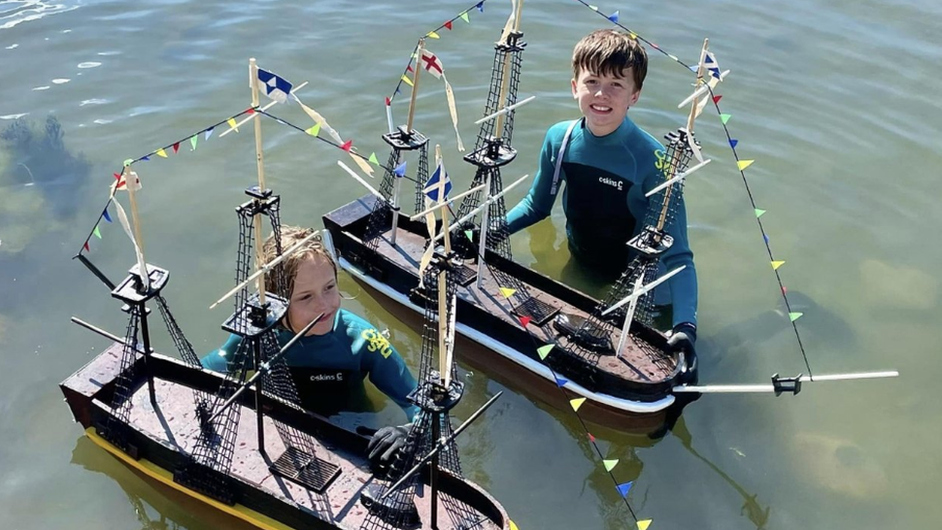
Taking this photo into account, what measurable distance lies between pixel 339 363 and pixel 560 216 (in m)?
3.28

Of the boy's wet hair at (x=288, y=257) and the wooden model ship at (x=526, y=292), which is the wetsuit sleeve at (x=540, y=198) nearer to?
the wooden model ship at (x=526, y=292)

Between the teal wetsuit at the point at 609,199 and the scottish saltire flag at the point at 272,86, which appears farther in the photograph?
the teal wetsuit at the point at 609,199

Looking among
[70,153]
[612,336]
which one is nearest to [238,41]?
[70,153]

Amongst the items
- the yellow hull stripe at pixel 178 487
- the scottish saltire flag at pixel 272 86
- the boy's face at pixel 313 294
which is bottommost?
the yellow hull stripe at pixel 178 487

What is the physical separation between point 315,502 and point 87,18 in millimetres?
8207

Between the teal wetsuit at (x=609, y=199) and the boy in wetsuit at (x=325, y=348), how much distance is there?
1948mm

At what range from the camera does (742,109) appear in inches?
375

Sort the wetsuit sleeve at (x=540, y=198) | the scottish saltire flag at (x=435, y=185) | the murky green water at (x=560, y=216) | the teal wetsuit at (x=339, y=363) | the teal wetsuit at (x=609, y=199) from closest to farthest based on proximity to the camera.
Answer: the scottish saltire flag at (x=435, y=185), the teal wetsuit at (x=339, y=363), the murky green water at (x=560, y=216), the teal wetsuit at (x=609, y=199), the wetsuit sleeve at (x=540, y=198)

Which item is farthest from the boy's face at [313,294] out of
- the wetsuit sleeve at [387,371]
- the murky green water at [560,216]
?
the murky green water at [560,216]

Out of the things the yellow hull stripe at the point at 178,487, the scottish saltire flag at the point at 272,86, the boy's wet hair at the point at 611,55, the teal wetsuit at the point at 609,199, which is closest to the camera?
the scottish saltire flag at the point at 272,86

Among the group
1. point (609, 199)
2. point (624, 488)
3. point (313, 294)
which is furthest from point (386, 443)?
point (609, 199)

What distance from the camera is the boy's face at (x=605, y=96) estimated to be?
5988mm

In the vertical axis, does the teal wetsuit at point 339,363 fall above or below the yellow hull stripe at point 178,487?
above

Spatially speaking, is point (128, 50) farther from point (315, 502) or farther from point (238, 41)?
point (315, 502)
